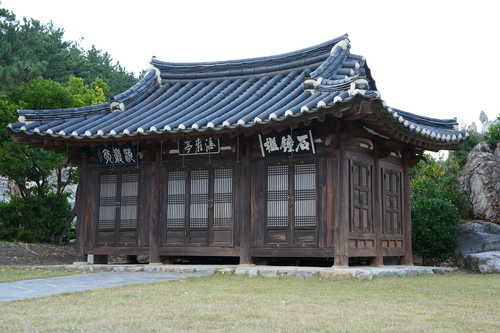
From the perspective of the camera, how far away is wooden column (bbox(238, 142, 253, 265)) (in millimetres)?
13016

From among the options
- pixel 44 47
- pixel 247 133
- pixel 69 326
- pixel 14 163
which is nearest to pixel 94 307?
pixel 69 326

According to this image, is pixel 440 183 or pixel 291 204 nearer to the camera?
pixel 291 204

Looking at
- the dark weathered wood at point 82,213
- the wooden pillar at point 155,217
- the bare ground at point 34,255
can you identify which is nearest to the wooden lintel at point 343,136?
the wooden pillar at point 155,217

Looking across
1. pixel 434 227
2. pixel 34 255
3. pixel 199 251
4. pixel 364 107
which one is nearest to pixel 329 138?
pixel 364 107

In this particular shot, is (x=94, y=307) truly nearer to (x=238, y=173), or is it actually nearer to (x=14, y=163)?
(x=238, y=173)

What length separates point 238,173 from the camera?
13.3 metres

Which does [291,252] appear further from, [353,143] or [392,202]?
[392,202]

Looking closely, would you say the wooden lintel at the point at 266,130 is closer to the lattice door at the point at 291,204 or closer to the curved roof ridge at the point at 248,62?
the lattice door at the point at 291,204

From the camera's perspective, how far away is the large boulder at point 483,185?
19703mm

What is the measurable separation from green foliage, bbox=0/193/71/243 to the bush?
13912 mm

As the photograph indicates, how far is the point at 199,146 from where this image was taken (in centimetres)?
1362

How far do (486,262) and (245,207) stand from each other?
6.31m

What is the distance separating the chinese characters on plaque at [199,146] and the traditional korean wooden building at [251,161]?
0.10 ft

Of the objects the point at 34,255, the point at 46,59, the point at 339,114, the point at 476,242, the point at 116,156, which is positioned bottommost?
the point at 34,255
